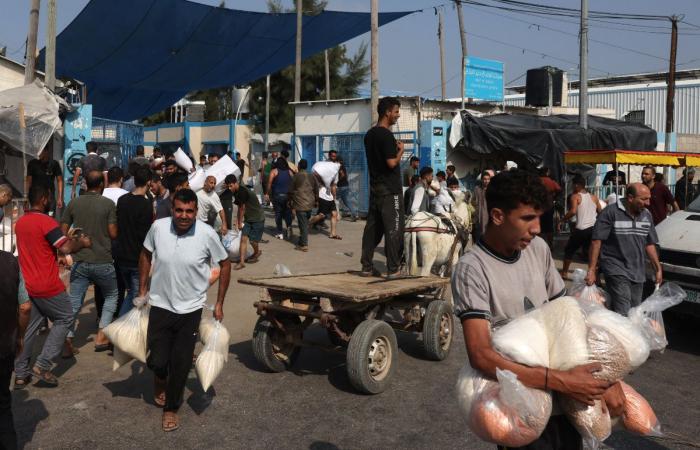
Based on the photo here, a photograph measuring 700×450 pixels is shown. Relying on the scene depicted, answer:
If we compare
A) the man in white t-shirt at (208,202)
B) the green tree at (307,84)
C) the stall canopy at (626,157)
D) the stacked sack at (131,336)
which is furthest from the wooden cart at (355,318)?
the green tree at (307,84)

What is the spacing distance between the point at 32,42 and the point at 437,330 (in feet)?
34.4

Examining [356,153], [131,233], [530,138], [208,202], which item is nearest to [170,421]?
[131,233]

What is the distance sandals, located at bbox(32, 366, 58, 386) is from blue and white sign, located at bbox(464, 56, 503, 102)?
1792 cm

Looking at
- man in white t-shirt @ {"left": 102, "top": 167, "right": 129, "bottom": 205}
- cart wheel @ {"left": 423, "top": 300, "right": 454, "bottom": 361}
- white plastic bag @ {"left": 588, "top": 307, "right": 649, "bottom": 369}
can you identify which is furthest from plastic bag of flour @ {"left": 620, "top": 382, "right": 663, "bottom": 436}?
man in white t-shirt @ {"left": 102, "top": 167, "right": 129, "bottom": 205}

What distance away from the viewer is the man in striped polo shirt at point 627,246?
702cm

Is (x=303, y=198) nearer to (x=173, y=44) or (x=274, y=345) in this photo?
(x=173, y=44)

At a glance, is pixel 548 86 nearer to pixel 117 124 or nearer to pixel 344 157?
pixel 344 157

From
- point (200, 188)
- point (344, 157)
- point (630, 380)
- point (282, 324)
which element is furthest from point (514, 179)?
point (344, 157)

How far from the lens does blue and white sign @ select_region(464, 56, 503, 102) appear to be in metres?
22.5

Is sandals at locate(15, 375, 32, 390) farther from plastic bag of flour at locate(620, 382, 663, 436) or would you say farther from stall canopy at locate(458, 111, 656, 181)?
stall canopy at locate(458, 111, 656, 181)

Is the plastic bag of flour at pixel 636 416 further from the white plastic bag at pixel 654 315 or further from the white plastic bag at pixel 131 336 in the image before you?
the white plastic bag at pixel 131 336

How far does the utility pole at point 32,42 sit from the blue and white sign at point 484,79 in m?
12.9

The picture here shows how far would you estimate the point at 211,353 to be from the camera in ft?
17.8

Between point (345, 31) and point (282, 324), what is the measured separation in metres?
14.5
